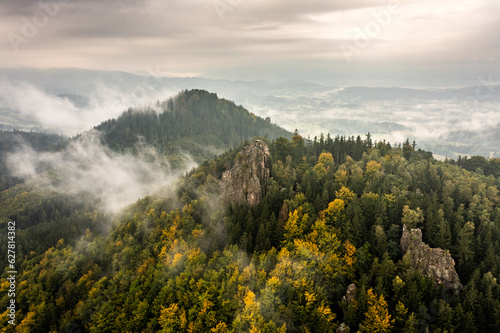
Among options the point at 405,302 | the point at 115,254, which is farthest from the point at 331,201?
the point at 115,254

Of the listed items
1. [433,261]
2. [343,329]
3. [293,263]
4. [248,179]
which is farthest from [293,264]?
[248,179]

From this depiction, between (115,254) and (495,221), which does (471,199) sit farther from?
(115,254)

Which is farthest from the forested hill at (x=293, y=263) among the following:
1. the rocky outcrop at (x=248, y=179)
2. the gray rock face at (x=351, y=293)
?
the rocky outcrop at (x=248, y=179)

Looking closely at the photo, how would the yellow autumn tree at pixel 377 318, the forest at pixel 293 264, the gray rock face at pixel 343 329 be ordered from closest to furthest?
the yellow autumn tree at pixel 377 318, the gray rock face at pixel 343 329, the forest at pixel 293 264

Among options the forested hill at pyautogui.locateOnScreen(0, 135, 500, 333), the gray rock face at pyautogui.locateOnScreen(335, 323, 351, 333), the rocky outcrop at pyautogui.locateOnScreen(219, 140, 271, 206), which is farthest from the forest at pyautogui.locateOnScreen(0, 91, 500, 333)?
the rocky outcrop at pyautogui.locateOnScreen(219, 140, 271, 206)

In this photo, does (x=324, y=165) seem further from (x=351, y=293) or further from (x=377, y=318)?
(x=377, y=318)

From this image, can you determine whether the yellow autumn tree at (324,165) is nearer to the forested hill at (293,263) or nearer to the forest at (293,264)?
the forest at (293,264)
